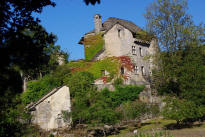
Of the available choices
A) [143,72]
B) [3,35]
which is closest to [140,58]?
[143,72]

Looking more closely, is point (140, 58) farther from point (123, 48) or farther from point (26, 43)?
point (26, 43)

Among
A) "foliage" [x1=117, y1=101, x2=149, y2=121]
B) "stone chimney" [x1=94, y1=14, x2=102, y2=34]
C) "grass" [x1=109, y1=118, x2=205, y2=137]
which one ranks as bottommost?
"grass" [x1=109, y1=118, x2=205, y2=137]

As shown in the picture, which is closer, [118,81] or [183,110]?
[183,110]

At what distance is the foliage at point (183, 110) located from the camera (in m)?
20.8

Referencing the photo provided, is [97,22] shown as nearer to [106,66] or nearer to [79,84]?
[106,66]

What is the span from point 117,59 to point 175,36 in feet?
27.9

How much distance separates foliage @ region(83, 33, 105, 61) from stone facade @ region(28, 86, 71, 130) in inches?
537

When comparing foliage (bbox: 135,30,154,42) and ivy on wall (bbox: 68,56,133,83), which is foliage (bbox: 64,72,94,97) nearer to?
ivy on wall (bbox: 68,56,133,83)

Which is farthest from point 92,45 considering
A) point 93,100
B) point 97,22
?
point 93,100

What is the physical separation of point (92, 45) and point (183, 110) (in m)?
21.8

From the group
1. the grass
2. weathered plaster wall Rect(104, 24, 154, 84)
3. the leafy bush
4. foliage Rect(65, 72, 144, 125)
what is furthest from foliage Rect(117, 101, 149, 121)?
the leafy bush

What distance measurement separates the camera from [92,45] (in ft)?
131

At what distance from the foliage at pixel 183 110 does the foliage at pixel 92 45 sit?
751 inches

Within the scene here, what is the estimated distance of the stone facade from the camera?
25062 millimetres
